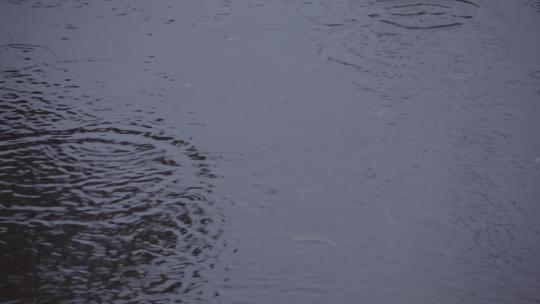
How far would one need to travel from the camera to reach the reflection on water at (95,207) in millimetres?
1251

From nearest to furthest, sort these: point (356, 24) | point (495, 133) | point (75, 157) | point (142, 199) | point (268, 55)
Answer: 1. point (142, 199)
2. point (75, 157)
3. point (495, 133)
4. point (268, 55)
5. point (356, 24)

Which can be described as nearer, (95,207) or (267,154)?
(95,207)

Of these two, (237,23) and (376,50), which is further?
(237,23)

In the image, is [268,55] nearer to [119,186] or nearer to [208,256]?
[119,186]

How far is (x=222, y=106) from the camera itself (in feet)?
6.32

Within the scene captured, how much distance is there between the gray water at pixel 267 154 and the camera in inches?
51.4

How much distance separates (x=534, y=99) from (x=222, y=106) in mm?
1144

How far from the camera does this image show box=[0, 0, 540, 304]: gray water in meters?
1.30

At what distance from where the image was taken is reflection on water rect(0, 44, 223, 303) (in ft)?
4.10

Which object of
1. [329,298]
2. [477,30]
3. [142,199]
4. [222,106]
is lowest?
[329,298]

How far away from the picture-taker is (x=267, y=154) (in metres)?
1.71

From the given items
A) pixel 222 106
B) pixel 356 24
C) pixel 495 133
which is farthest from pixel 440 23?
pixel 222 106

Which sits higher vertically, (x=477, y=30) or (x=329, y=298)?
(x=477, y=30)

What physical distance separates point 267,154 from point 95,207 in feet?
1.76
